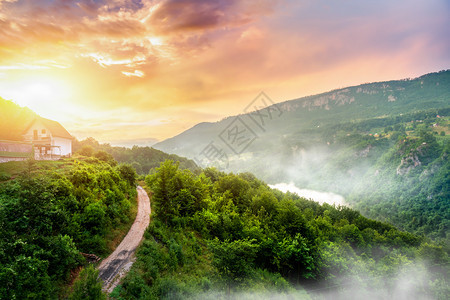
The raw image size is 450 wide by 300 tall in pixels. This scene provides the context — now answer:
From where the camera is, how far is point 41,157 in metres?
28.4

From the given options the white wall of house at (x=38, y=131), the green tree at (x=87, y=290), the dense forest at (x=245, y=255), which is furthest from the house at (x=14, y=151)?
the green tree at (x=87, y=290)

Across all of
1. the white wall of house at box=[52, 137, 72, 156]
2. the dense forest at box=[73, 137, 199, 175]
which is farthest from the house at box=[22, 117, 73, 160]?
the dense forest at box=[73, 137, 199, 175]

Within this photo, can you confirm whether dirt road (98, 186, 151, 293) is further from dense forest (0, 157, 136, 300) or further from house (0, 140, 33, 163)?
house (0, 140, 33, 163)

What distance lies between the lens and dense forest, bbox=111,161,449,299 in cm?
1703

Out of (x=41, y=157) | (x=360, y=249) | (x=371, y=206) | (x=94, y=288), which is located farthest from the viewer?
(x=371, y=206)

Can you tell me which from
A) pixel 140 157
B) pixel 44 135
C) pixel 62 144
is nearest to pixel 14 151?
pixel 44 135

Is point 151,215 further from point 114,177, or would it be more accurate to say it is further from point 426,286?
point 426,286

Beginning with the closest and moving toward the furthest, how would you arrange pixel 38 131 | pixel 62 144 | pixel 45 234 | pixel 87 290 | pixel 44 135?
1. pixel 87 290
2. pixel 45 234
3. pixel 44 135
4. pixel 38 131
5. pixel 62 144

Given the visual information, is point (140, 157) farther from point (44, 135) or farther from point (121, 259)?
point (121, 259)

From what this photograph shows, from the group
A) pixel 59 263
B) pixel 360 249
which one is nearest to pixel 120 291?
pixel 59 263

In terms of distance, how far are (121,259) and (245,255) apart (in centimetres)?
1054

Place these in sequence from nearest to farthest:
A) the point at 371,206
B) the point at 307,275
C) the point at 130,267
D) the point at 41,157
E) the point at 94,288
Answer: the point at 94,288, the point at 130,267, the point at 41,157, the point at 307,275, the point at 371,206

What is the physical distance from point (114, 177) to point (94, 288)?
2160 centimetres

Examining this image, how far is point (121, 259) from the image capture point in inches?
612
